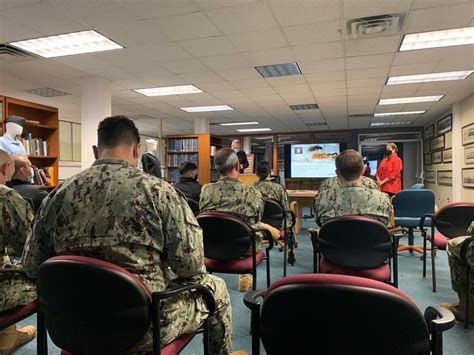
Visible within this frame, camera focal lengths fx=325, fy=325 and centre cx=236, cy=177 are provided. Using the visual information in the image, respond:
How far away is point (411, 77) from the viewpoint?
5.52m

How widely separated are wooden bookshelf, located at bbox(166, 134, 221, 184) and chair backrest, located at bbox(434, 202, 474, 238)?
20.1 feet

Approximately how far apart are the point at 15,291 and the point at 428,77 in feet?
20.7

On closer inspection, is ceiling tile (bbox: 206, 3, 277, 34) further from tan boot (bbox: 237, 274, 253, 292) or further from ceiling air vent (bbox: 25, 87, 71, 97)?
ceiling air vent (bbox: 25, 87, 71, 97)

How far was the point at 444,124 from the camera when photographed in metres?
8.66

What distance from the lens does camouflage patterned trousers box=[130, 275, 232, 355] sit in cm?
117

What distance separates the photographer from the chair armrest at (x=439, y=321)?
2.87ft

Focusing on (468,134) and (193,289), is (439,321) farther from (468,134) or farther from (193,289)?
(468,134)

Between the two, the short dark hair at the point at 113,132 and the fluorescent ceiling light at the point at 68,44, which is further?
the fluorescent ceiling light at the point at 68,44


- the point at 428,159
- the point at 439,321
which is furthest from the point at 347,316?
the point at 428,159

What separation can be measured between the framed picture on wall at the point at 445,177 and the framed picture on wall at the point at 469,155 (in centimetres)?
94

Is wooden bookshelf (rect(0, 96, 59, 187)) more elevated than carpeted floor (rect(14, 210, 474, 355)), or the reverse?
wooden bookshelf (rect(0, 96, 59, 187))

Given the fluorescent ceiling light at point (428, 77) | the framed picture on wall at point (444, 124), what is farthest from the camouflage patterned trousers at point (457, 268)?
the framed picture on wall at point (444, 124)

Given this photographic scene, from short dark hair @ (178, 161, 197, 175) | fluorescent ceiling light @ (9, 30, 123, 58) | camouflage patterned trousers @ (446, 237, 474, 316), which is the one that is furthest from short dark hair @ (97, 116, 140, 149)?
fluorescent ceiling light @ (9, 30, 123, 58)

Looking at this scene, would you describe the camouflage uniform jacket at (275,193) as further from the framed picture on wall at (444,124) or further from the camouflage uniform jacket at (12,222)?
the framed picture on wall at (444,124)
